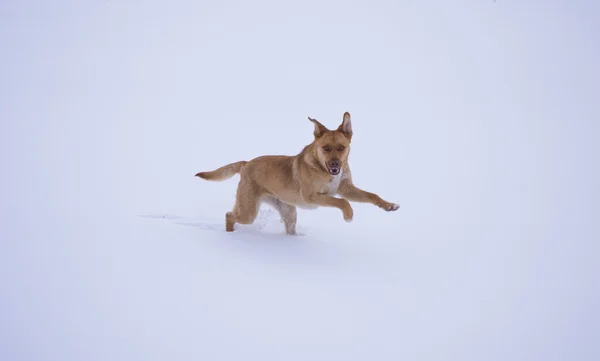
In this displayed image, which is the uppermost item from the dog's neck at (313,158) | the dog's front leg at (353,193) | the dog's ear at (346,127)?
the dog's ear at (346,127)

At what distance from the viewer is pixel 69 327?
351 centimetres

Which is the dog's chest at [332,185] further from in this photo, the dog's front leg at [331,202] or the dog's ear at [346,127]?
the dog's ear at [346,127]

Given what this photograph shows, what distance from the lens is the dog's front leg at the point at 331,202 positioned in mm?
5867

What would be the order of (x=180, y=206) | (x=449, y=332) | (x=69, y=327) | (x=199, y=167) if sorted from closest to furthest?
(x=69, y=327), (x=449, y=332), (x=180, y=206), (x=199, y=167)

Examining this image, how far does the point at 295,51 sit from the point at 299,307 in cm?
12048

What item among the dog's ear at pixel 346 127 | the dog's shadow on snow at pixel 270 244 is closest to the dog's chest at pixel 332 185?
the dog's ear at pixel 346 127

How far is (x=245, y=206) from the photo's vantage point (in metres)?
6.87


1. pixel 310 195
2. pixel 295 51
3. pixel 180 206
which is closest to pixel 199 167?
pixel 180 206

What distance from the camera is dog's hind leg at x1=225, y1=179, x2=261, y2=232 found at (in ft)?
22.6

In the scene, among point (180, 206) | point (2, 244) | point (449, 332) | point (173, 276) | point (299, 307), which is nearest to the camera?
point (449, 332)

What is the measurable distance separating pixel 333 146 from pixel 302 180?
0.75 metres

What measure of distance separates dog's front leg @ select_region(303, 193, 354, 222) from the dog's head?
411mm

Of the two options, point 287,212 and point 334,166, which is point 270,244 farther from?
point 334,166

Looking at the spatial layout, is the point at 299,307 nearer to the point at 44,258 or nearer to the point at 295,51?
the point at 44,258
